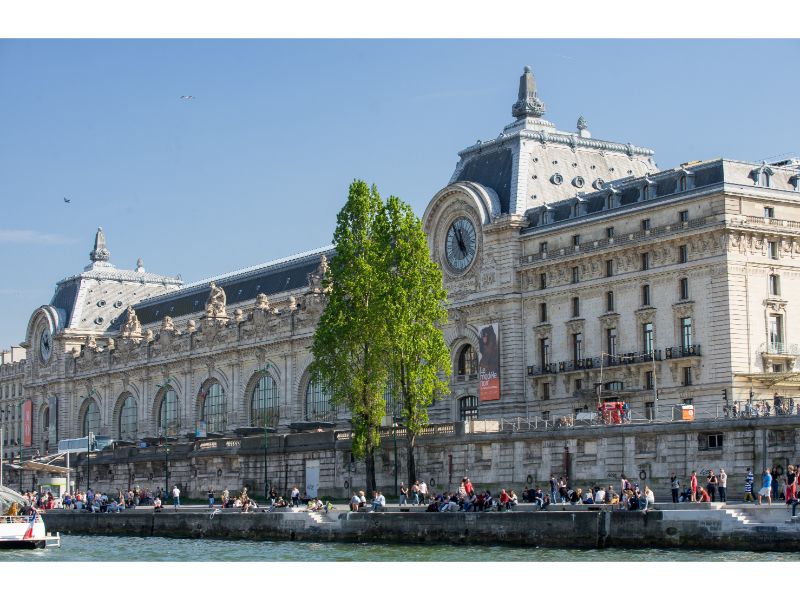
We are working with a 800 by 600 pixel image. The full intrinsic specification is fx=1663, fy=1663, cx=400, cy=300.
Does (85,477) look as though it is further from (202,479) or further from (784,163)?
(784,163)

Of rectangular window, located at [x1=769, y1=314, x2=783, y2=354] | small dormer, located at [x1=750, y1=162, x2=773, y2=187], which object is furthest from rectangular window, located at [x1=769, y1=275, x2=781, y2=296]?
small dormer, located at [x1=750, y1=162, x2=773, y2=187]

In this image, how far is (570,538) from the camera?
62.3 m

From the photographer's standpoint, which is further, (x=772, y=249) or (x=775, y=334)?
(x=772, y=249)

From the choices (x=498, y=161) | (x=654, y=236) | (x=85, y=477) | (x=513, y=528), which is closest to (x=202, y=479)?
(x=85, y=477)

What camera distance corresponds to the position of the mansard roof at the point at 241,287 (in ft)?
450

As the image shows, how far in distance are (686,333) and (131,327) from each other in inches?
2967

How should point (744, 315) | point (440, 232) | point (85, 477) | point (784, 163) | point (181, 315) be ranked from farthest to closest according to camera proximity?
1. point (181, 315)
2. point (85, 477)
3. point (440, 232)
4. point (784, 163)
5. point (744, 315)

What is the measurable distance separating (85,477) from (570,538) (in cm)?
7473

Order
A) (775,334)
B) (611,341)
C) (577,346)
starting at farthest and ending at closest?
(577,346) → (611,341) → (775,334)

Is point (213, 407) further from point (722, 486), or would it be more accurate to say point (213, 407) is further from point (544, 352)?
point (722, 486)

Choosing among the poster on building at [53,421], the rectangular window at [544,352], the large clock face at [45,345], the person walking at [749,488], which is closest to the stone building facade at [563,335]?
the rectangular window at [544,352]

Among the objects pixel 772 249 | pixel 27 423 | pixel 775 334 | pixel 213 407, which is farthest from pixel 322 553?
pixel 27 423

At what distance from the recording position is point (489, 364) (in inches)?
3962

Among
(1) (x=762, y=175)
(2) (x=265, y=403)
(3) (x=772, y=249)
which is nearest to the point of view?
(3) (x=772, y=249)
